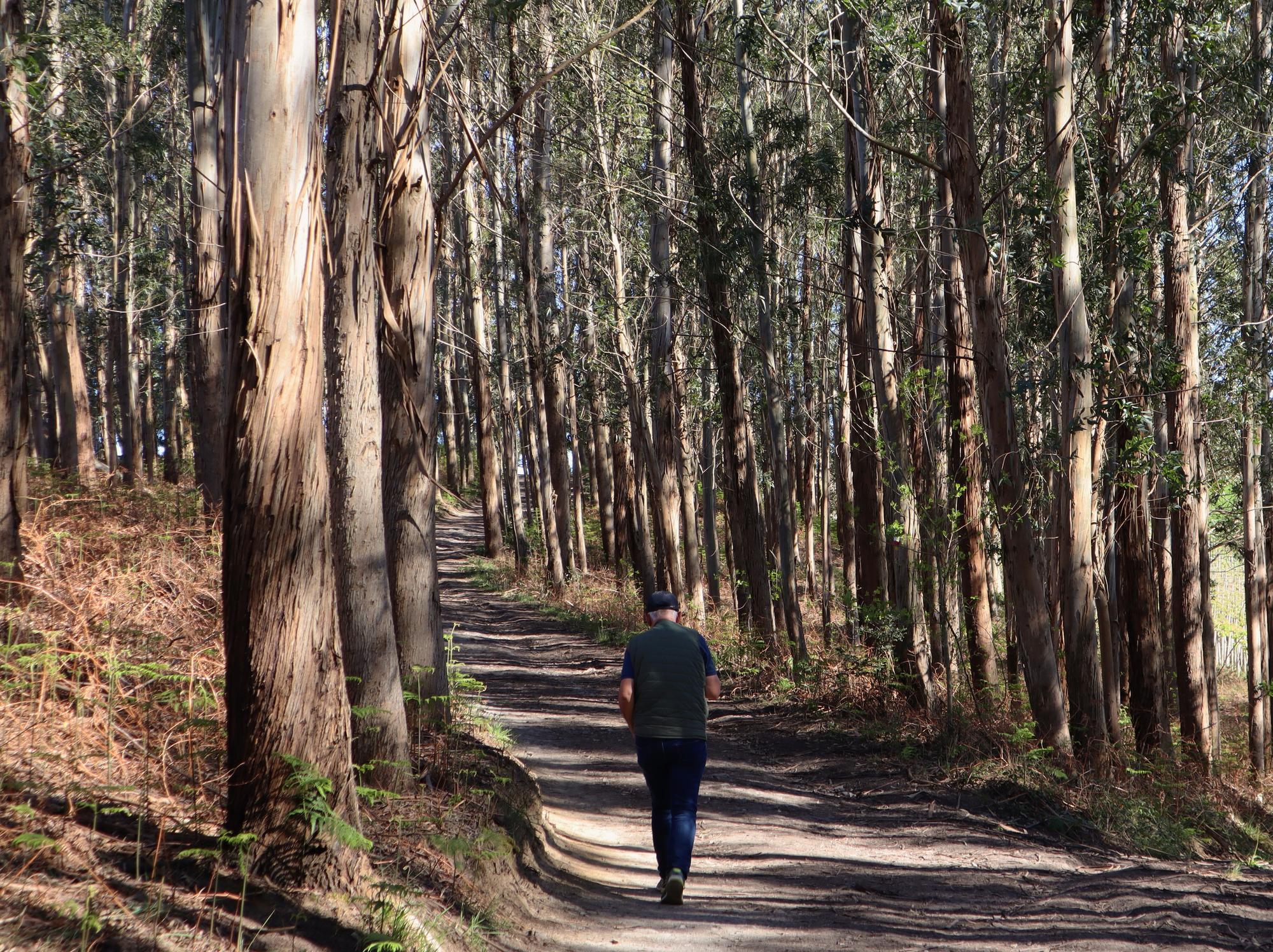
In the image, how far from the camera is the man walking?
18.9 feet

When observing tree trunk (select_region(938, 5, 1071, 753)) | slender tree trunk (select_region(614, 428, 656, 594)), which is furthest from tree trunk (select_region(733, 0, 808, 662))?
slender tree trunk (select_region(614, 428, 656, 594))

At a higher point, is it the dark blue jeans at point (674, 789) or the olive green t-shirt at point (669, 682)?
the olive green t-shirt at point (669, 682)

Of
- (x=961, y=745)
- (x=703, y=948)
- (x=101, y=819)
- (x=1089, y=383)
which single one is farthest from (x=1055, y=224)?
(x=101, y=819)

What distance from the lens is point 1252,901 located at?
570 centimetres

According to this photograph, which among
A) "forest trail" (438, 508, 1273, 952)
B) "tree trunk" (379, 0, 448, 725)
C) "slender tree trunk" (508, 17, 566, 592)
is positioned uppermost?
"slender tree trunk" (508, 17, 566, 592)

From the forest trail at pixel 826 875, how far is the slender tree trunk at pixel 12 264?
5075 mm

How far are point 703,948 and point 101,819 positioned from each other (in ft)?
9.63

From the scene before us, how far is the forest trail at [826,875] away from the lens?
532 centimetres

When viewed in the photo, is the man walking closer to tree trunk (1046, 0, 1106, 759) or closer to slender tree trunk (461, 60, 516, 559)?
tree trunk (1046, 0, 1106, 759)

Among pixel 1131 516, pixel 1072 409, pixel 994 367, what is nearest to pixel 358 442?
pixel 994 367

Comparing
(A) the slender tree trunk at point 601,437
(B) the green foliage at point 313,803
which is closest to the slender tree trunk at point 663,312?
(A) the slender tree trunk at point 601,437

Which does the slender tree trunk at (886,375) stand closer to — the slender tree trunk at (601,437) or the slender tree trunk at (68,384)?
the slender tree trunk at (601,437)

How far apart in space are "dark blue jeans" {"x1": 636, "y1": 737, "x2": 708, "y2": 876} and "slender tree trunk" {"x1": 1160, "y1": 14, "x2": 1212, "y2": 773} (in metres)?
10.6

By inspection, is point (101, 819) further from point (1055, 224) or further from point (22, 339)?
point (1055, 224)
